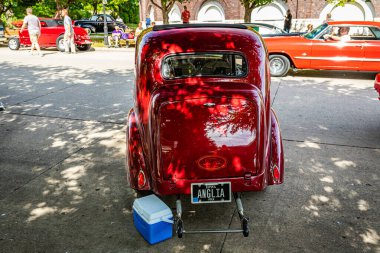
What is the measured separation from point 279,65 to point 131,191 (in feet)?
26.0

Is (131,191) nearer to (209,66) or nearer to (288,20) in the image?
(209,66)

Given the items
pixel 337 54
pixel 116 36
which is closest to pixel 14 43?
pixel 116 36

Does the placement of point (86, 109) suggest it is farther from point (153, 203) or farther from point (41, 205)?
point (153, 203)

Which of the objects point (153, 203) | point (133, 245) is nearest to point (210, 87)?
point (153, 203)

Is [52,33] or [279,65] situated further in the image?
[52,33]

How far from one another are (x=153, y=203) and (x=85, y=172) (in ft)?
5.83

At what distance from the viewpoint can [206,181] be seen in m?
3.32

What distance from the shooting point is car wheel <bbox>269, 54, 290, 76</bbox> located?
10.8 metres

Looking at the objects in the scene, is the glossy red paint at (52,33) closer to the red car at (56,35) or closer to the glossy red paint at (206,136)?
the red car at (56,35)

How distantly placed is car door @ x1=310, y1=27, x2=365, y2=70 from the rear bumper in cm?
809

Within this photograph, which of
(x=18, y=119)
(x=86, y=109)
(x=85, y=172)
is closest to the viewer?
(x=85, y=172)

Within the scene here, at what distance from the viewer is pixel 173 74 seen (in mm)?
4230

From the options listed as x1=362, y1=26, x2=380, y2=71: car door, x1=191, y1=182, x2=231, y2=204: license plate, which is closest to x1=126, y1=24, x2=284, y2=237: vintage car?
x1=191, y1=182, x2=231, y2=204: license plate

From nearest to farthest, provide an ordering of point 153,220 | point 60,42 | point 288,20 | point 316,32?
Answer: point 153,220 < point 316,32 < point 60,42 < point 288,20
